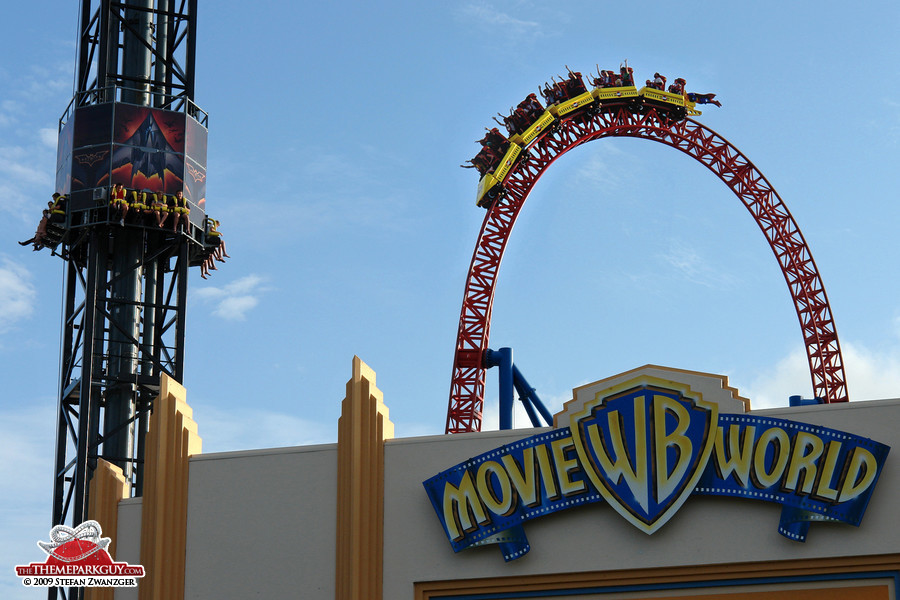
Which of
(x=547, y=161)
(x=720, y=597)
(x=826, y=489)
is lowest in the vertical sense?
(x=720, y=597)

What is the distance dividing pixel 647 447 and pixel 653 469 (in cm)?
33

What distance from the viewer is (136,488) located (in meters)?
34.1

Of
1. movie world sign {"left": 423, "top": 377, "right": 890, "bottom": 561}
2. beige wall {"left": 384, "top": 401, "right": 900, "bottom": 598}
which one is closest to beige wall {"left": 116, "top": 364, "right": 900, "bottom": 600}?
beige wall {"left": 384, "top": 401, "right": 900, "bottom": 598}

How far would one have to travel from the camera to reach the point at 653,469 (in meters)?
19.1

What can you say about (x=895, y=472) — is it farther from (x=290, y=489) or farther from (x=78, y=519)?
(x=78, y=519)

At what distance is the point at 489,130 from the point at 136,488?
17107 millimetres

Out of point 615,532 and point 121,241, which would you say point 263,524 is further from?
point 121,241

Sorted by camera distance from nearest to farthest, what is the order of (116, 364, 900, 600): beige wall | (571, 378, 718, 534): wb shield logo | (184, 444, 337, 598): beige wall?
(116, 364, 900, 600): beige wall < (571, 378, 718, 534): wb shield logo < (184, 444, 337, 598): beige wall

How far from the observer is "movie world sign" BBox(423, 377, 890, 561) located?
60.1 feet

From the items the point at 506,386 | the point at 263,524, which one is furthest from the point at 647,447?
the point at 506,386

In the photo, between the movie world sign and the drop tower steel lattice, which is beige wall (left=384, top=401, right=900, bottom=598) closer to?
the movie world sign

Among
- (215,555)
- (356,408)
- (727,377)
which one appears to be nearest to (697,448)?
(727,377)

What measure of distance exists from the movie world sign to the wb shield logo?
0.01 metres

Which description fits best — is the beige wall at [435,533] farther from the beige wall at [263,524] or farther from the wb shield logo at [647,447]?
the wb shield logo at [647,447]
